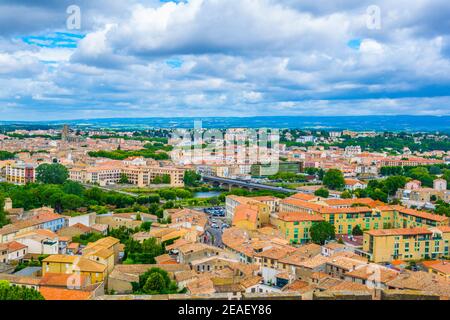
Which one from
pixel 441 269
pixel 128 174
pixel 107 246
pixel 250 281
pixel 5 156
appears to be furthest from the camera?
pixel 5 156

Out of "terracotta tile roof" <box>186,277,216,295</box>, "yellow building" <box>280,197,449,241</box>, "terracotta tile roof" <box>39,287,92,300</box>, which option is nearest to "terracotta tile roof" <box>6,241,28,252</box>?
"terracotta tile roof" <box>39,287,92,300</box>

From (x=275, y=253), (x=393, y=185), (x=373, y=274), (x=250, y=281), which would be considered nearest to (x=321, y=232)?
(x=275, y=253)

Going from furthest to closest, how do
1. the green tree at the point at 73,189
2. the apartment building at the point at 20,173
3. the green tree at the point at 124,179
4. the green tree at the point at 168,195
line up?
1. the green tree at the point at 124,179
2. the apartment building at the point at 20,173
3. the green tree at the point at 168,195
4. the green tree at the point at 73,189

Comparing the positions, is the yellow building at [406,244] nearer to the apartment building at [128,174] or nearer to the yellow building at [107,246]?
the yellow building at [107,246]

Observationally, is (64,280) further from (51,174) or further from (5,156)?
(5,156)

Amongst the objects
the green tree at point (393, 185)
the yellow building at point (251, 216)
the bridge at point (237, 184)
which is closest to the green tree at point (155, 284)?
the yellow building at point (251, 216)
